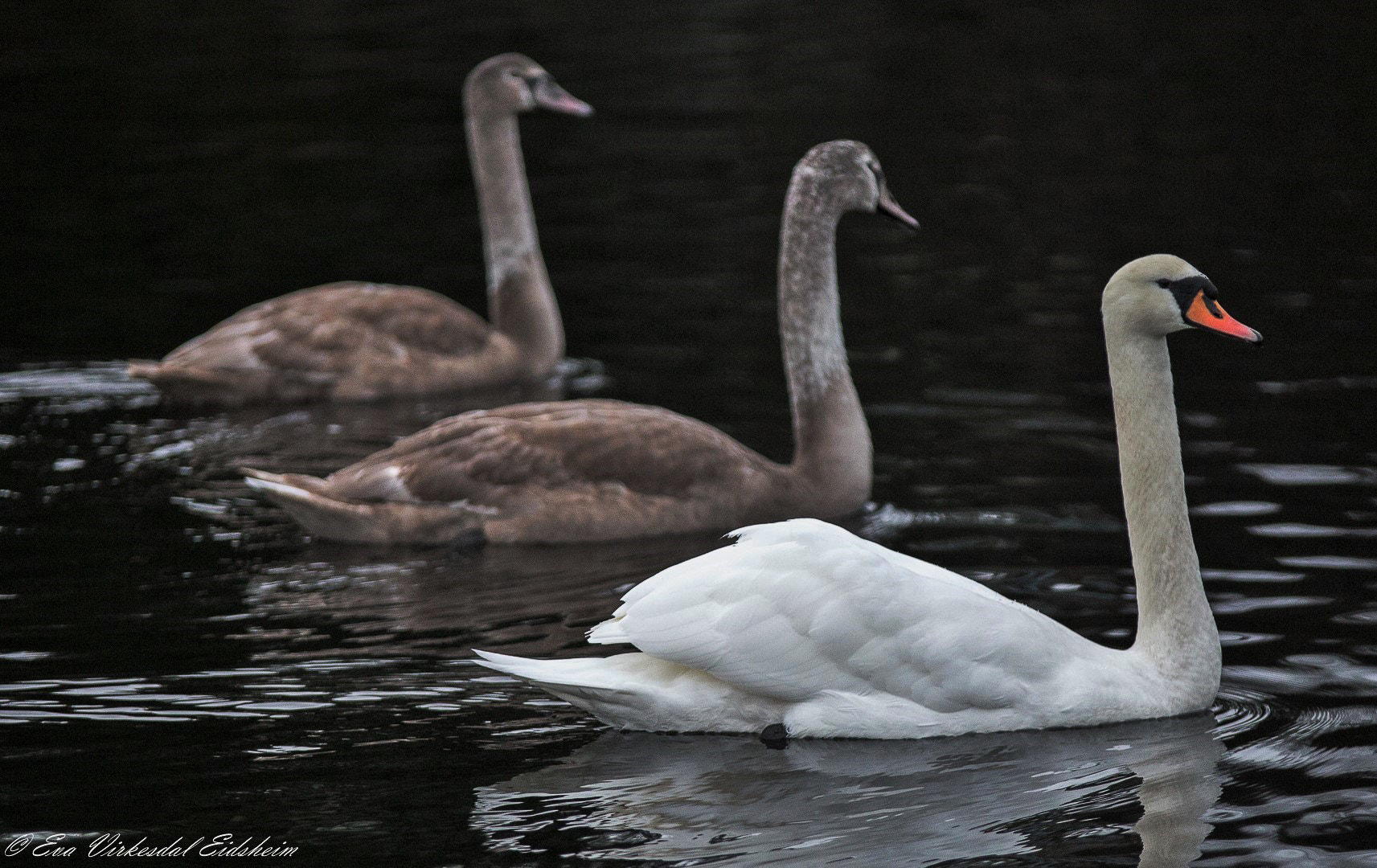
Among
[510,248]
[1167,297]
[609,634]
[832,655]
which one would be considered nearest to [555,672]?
[609,634]

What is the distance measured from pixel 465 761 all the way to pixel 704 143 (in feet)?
45.3

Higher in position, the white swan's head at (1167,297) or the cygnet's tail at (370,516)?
the white swan's head at (1167,297)

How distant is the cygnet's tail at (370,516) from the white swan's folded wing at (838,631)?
118 inches

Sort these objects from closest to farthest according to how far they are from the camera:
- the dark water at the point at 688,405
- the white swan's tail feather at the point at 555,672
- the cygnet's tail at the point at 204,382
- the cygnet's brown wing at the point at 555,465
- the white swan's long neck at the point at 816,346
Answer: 1. the dark water at the point at 688,405
2. the white swan's tail feather at the point at 555,672
3. the cygnet's brown wing at the point at 555,465
4. the white swan's long neck at the point at 816,346
5. the cygnet's tail at the point at 204,382

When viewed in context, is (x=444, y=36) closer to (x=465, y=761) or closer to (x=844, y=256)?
(x=844, y=256)

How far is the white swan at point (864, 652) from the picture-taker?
6715mm

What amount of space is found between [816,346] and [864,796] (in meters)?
4.16

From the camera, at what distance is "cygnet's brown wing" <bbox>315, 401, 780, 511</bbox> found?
31.8 feet

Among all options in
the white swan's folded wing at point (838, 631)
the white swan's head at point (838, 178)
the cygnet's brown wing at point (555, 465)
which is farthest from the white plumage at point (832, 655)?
the white swan's head at point (838, 178)

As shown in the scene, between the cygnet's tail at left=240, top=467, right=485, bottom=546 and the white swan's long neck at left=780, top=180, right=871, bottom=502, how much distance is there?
5.40 ft

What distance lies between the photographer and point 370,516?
9.62m

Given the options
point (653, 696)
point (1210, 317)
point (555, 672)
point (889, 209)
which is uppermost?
point (889, 209)

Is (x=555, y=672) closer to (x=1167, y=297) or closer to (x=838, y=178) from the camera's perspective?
(x=1167, y=297)

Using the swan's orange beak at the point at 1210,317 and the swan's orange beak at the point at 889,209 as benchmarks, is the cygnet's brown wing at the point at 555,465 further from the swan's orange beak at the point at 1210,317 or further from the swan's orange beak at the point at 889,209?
the swan's orange beak at the point at 1210,317
